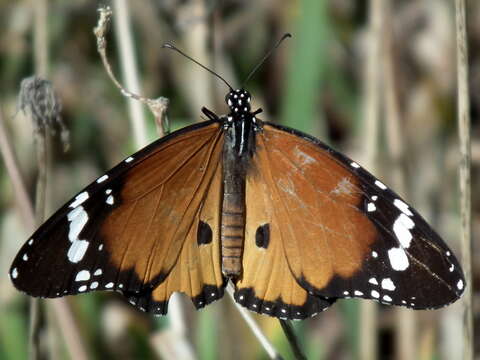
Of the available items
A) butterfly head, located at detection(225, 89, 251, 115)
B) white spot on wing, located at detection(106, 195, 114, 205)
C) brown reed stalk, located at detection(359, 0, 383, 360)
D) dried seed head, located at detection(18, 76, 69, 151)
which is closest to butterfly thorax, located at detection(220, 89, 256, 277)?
butterfly head, located at detection(225, 89, 251, 115)

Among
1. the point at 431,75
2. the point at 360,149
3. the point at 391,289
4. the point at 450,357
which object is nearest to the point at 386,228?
the point at 391,289

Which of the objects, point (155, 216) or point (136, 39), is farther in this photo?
point (136, 39)

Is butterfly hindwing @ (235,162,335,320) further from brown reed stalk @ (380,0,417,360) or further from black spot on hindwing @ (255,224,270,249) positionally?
brown reed stalk @ (380,0,417,360)

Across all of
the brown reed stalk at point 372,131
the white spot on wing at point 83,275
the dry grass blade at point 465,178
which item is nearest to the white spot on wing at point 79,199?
the white spot on wing at point 83,275

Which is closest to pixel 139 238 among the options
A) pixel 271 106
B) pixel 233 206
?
pixel 233 206

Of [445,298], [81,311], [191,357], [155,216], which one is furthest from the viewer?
[81,311]

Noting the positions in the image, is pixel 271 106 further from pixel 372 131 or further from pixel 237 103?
pixel 237 103

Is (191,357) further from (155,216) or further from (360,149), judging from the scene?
(360,149)
